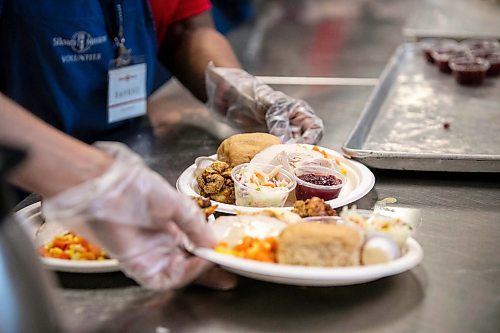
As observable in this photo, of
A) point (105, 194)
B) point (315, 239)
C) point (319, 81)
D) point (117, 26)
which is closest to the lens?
point (105, 194)

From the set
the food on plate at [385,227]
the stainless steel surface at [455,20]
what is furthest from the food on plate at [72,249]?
the stainless steel surface at [455,20]

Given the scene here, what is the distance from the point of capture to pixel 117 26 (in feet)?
7.54

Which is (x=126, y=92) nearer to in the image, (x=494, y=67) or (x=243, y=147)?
(x=243, y=147)

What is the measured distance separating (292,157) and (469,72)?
1.21 metres

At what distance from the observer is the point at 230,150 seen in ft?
6.03

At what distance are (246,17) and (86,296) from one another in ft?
9.79

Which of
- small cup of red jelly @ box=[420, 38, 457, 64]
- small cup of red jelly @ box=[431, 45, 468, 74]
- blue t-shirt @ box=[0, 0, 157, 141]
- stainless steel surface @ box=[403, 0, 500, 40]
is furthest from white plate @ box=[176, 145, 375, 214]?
stainless steel surface @ box=[403, 0, 500, 40]

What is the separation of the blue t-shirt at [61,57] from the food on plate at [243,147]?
1.91 ft

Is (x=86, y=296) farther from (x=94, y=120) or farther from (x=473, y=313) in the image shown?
(x=94, y=120)

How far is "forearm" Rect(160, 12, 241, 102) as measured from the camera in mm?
2541

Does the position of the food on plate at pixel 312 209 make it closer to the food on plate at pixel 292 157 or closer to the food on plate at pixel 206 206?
the food on plate at pixel 206 206

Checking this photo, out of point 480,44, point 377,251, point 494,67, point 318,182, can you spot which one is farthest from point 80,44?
point 480,44

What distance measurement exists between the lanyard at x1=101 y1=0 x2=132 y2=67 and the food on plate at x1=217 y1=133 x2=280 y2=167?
606mm

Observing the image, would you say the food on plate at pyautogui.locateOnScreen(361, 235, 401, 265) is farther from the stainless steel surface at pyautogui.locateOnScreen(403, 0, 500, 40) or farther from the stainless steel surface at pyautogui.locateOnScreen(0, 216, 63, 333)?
the stainless steel surface at pyautogui.locateOnScreen(403, 0, 500, 40)
